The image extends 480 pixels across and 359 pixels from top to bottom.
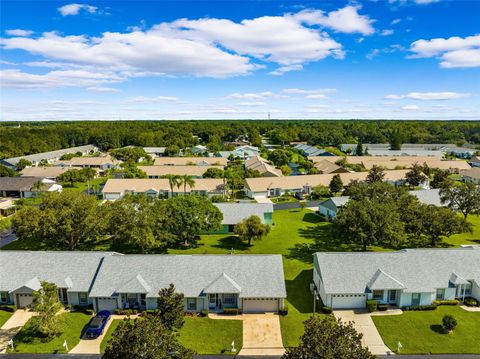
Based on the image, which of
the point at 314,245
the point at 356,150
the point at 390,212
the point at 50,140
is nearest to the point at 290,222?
the point at 314,245

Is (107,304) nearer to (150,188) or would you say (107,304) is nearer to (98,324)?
(98,324)

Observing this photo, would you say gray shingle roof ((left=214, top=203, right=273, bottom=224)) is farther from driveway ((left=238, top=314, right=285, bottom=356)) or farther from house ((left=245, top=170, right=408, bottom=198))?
driveway ((left=238, top=314, right=285, bottom=356))

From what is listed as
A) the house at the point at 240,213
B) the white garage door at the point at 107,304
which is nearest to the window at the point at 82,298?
the white garage door at the point at 107,304

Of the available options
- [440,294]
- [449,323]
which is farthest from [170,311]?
[440,294]

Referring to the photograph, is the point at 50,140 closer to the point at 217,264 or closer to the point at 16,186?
the point at 16,186

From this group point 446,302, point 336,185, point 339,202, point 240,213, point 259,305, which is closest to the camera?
point 259,305

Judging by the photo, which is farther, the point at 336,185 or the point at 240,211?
the point at 336,185
